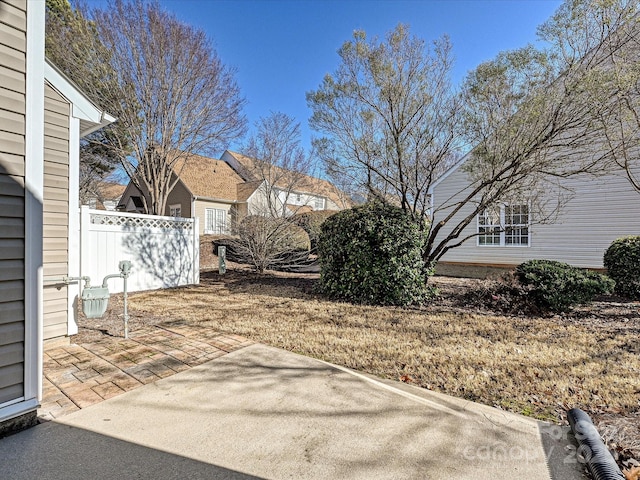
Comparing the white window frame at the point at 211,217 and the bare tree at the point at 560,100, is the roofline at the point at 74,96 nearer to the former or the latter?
the bare tree at the point at 560,100

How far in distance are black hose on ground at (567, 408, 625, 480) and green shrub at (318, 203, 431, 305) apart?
12.8 ft

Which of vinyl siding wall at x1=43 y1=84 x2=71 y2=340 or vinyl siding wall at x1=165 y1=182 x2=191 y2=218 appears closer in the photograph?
vinyl siding wall at x1=43 y1=84 x2=71 y2=340

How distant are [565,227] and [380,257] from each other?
7.02 metres

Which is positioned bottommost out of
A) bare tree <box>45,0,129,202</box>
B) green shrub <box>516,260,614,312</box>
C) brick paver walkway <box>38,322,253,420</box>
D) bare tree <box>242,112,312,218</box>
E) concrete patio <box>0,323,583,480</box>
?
concrete patio <box>0,323,583,480</box>

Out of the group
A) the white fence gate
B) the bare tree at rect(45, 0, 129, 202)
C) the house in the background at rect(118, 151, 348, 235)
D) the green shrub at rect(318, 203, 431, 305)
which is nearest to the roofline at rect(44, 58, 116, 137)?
the white fence gate

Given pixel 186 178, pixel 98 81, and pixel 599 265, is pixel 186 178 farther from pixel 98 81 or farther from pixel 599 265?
pixel 599 265

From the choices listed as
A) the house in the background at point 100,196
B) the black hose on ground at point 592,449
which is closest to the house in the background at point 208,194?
the house in the background at point 100,196

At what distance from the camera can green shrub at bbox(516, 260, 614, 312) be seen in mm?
5281

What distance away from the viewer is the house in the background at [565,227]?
333 inches

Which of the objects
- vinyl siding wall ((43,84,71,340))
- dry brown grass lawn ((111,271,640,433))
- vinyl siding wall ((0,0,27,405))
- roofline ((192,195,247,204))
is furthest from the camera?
roofline ((192,195,247,204))

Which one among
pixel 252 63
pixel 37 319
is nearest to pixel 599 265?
pixel 37 319

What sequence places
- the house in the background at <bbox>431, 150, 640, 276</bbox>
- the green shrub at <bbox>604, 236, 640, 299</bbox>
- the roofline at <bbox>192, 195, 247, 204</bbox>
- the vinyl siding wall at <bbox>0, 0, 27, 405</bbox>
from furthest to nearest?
1. the roofline at <bbox>192, 195, 247, 204</bbox>
2. the house in the background at <bbox>431, 150, 640, 276</bbox>
3. the green shrub at <bbox>604, 236, 640, 299</bbox>
4. the vinyl siding wall at <bbox>0, 0, 27, 405</bbox>

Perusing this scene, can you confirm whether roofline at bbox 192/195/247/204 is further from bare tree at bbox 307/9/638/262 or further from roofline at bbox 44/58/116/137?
roofline at bbox 44/58/116/137

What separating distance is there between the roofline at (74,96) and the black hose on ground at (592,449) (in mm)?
5786
